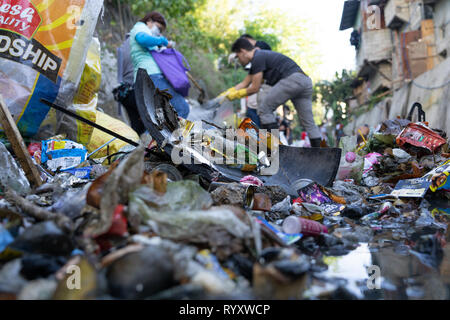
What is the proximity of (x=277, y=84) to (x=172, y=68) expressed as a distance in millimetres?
1243

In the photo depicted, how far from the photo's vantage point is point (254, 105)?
257 inches

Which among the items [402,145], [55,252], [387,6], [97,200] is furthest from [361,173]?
[387,6]

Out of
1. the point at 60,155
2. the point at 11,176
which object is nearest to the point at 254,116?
the point at 60,155

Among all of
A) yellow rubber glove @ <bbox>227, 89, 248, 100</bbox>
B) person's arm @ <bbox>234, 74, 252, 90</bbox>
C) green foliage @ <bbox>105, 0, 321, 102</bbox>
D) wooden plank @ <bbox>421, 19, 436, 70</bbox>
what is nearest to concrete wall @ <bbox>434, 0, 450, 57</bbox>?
wooden plank @ <bbox>421, 19, 436, 70</bbox>

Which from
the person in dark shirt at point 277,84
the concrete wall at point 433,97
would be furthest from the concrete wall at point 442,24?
the person in dark shirt at point 277,84

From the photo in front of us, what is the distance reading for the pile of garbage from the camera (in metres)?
1.04

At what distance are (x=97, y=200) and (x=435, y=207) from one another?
1980 mm

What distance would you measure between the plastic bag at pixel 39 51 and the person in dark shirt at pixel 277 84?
6.70ft

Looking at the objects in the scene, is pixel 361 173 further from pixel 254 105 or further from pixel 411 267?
pixel 254 105

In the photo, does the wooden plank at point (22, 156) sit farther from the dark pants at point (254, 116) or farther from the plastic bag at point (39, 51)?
the dark pants at point (254, 116)

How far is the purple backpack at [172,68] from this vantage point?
3.99 m

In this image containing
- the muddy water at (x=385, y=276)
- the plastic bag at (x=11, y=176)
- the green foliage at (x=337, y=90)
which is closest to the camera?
the muddy water at (x=385, y=276)

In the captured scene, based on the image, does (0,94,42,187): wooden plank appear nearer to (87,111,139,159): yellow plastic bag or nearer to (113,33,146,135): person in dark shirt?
(87,111,139,159): yellow plastic bag

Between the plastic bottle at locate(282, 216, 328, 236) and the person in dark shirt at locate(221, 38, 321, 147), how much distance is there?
9.29ft
